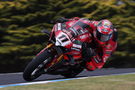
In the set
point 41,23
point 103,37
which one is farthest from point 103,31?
point 41,23

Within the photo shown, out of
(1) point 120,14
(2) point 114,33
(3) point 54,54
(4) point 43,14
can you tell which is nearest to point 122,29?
(1) point 120,14

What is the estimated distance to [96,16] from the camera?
385 inches

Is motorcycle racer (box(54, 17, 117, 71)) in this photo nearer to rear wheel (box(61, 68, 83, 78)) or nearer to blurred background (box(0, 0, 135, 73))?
rear wheel (box(61, 68, 83, 78))

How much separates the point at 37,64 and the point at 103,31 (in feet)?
4.66

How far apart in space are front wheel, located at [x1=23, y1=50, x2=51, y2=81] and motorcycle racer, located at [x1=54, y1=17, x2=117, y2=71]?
480 mm

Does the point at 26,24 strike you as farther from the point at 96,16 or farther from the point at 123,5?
the point at 123,5

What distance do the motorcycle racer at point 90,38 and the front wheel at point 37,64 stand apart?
18.9 inches

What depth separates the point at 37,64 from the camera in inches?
235

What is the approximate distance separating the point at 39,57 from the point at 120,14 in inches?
184

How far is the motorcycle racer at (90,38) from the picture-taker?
6367 millimetres

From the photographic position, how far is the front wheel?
5969 millimetres

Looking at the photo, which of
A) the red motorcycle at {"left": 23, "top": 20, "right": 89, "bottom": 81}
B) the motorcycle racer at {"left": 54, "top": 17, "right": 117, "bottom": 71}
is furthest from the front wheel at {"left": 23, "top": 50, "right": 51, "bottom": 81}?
the motorcycle racer at {"left": 54, "top": 17, "right": 117, "bottom": 71}

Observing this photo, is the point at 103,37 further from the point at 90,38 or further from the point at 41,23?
the point at 41,23

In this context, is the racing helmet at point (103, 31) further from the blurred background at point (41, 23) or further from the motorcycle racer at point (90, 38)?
the blurred background at point (41, 23)
